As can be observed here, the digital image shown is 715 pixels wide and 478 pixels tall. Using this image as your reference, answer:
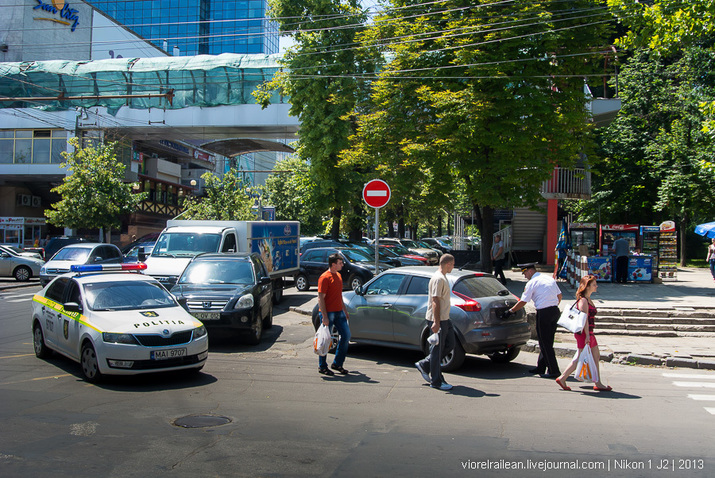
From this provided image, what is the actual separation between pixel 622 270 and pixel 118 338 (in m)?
18.6

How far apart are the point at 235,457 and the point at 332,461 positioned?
34.7 inches

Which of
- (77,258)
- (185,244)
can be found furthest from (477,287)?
(77,258)

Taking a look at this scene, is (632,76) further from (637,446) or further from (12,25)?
(12,25)

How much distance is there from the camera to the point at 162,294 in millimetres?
9367

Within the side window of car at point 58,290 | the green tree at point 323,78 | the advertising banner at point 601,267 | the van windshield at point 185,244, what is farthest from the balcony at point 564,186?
the side window of car at point 58,290

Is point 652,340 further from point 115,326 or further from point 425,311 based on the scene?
point 115,326

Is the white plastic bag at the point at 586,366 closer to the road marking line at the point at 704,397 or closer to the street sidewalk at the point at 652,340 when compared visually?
the road marking line at the point at 704,397

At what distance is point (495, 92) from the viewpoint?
2034 cm

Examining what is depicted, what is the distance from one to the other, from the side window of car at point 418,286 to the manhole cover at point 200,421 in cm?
427

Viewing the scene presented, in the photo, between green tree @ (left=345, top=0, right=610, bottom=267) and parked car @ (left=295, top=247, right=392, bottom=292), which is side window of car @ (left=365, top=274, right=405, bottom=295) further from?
green tree @ (left=345, top=0, right=610, bottom=267)

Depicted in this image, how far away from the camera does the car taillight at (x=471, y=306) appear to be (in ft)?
29.6

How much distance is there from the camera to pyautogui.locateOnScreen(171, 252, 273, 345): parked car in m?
10.9

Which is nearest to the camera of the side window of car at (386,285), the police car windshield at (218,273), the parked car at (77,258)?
the side window of car at (386,285)

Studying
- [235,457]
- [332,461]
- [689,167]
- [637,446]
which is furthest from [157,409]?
[689,167]
